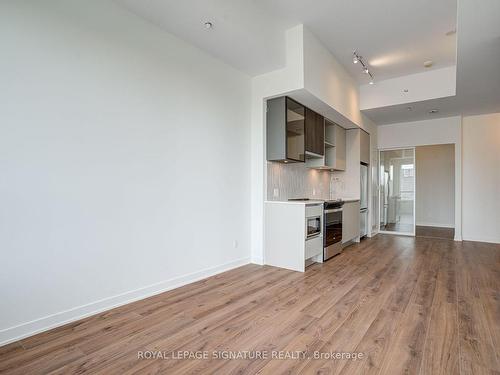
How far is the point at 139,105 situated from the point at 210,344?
7.88 ft

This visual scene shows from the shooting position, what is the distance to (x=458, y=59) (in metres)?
3.71

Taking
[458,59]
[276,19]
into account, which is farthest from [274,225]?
[458,59]

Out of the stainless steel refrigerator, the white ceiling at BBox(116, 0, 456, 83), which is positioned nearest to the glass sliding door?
the stainless steel refrigerator

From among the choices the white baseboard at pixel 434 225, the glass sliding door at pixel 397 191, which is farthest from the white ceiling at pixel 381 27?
the white baseboard at pixel 434 225

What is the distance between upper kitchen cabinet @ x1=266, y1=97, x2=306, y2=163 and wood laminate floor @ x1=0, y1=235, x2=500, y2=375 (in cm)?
182

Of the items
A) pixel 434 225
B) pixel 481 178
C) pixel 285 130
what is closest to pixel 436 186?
pixel 434 225

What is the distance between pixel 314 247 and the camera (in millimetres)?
4215

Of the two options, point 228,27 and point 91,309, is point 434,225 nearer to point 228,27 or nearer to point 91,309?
point 228,27

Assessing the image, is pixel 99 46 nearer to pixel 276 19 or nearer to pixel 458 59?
pixel 276 19

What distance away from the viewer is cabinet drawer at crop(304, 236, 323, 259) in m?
4.03

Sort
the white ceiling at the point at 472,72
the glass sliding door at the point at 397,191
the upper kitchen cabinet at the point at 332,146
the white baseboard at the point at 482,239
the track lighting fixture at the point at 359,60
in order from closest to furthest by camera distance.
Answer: the white ceiling at the point at 472,72
the track lighting fixture at the point at 359,60
the upper kitchen cabinet at the point at 332,146
the white baseboard at the point at 482,239
the glass sliding door at the point at 397,191

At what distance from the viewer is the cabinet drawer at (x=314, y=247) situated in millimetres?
4031

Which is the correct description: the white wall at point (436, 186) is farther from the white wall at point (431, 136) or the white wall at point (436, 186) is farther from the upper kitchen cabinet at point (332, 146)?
the upper kitchen cabinet at point (332, 146)

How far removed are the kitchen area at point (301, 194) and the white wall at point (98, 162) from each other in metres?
0.94
